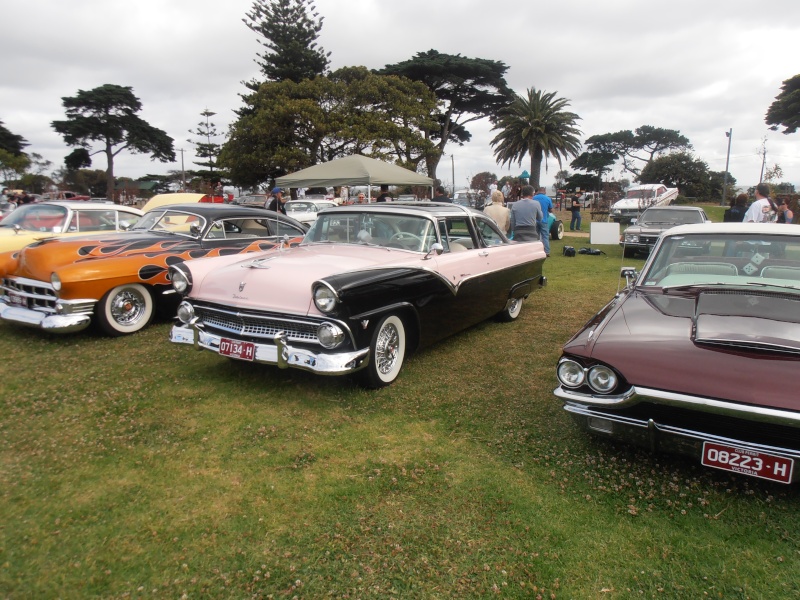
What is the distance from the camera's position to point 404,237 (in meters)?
4.91

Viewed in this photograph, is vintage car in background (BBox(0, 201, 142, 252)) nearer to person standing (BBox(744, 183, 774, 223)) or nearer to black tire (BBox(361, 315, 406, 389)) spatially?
black tire (BBox(361, 315, 406, 389))

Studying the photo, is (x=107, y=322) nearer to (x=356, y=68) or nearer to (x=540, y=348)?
(x=540, y=348)

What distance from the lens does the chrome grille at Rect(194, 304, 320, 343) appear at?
3801mm

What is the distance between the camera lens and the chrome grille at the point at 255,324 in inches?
150

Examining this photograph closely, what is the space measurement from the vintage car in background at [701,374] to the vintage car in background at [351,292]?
1532 millimetres

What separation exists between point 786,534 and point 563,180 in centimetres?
5964

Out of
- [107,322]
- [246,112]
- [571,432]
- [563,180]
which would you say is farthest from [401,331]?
[563,180]

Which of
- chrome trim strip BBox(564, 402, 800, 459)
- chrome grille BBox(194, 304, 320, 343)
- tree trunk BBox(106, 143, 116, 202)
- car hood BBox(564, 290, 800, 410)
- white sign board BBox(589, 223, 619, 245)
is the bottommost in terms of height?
chrome trim strip BBox(564, 402, 800, 459)

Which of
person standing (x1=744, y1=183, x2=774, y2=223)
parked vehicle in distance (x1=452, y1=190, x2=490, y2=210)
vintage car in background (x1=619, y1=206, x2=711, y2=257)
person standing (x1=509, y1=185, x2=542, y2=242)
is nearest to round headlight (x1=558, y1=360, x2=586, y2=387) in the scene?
person standing (x1=509, y1=185, x2=542, y2=242)

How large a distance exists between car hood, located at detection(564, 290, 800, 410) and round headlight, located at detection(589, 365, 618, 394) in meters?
0.05

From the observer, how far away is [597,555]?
2268mm

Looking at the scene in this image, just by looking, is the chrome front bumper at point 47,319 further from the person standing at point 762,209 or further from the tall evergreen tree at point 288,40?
the tall evergreen tree at point 288,40

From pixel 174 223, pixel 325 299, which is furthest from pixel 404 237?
pixel 174 223

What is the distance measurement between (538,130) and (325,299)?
3396 centimetres
